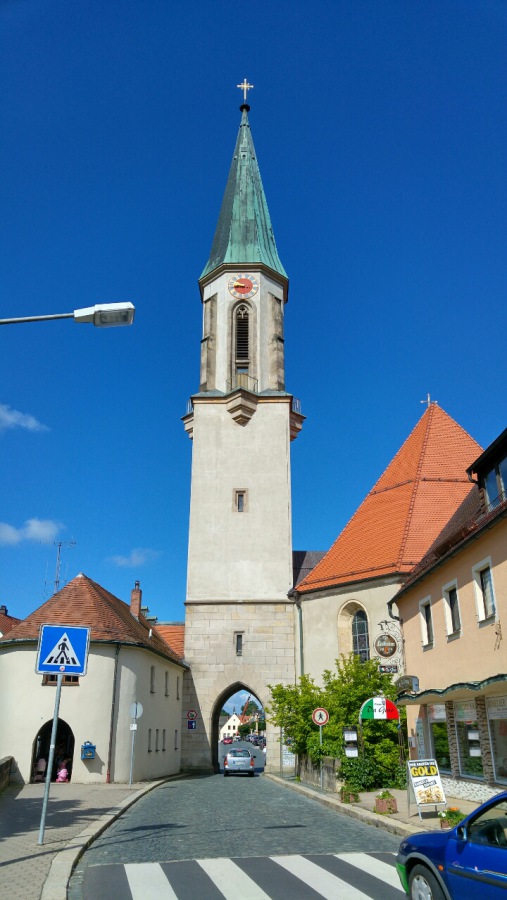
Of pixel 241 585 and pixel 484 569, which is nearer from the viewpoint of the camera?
pixel 484 569

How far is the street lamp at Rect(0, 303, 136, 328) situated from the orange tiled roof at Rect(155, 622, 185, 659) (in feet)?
113

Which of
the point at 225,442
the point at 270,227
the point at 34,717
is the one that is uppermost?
the point at 270,227

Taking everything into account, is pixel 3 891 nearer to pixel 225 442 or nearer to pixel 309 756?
pixel 309 756

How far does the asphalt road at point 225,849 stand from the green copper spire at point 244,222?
30917 millimetres

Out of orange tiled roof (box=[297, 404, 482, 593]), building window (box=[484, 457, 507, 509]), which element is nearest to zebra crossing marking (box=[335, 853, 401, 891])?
building window (box=[484, 457, 507, 509])

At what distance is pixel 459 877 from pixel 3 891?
4277 millimetres

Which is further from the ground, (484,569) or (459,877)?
(484,569)

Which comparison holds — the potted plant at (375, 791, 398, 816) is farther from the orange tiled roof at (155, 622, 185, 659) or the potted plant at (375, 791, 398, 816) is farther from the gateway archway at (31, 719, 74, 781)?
the orange tiled roof at (155, 622, 185, 659)

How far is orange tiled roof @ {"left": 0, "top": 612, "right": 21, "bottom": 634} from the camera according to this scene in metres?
45.1

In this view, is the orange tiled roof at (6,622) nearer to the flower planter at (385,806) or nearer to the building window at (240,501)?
the building window at (240,501)

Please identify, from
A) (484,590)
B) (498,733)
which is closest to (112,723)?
(498,733)

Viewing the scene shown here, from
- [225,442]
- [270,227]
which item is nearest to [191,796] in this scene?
[225,442]

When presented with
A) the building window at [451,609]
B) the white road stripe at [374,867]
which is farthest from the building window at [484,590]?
the white road stripe at [374,867]

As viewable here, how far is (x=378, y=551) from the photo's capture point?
1112 inches
